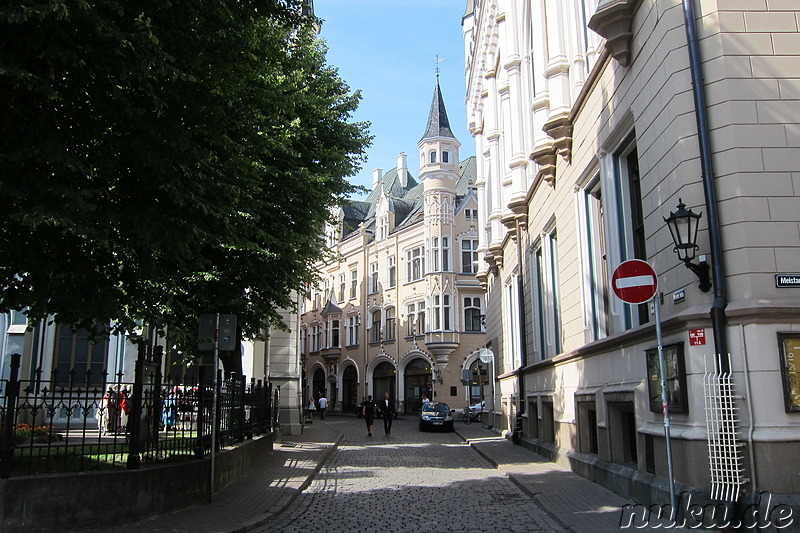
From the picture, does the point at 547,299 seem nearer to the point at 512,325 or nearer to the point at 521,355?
the point at 521,355

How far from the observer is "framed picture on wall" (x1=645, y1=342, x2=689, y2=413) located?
8430 mm

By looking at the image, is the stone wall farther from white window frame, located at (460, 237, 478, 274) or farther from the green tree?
white window frame, located at (460, 237, 478, 274)

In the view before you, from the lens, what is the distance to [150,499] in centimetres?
910

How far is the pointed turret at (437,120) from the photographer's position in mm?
52531

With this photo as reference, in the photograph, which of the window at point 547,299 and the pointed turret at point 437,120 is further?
the pointed turret at point 437,120

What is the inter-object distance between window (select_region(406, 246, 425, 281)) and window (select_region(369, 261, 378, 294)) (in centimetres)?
465

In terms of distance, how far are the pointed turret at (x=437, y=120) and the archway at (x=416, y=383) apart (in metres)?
17.0

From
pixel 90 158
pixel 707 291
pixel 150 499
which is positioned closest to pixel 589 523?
pixel 707 291

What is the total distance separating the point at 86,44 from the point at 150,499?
5736 mm

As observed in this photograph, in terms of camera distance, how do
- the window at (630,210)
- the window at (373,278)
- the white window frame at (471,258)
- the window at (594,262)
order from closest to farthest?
1. the window at (630,210)
2. the window at (594,262)
3. the white window frame at (471,258)
4. the window at (373,278)

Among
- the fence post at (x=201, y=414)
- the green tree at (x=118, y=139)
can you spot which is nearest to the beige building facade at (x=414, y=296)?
the fence post at (x=201, y=414)

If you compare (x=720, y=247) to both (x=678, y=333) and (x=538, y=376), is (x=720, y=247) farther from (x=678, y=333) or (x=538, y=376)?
(x=538, y=376)

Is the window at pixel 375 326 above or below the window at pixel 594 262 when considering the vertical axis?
above

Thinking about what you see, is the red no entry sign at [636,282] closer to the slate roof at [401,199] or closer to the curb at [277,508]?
the curb at [277,508]
